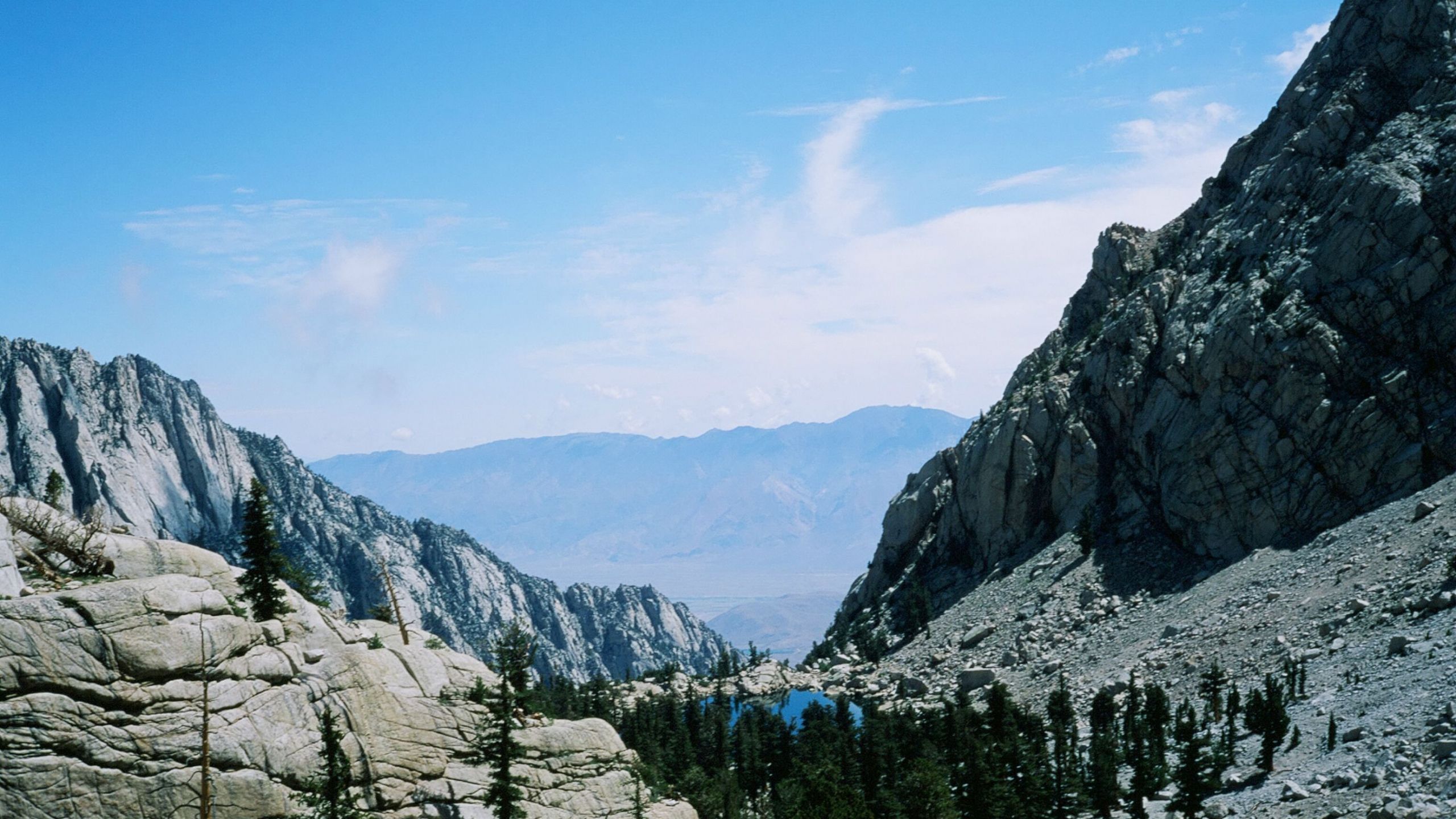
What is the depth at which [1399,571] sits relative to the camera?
99812 mm

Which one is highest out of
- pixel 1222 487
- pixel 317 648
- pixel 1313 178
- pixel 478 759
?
pixel 1313 178

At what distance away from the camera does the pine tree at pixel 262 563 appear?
50.8 meters

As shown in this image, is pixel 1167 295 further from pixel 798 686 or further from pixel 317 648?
pixel 317 648

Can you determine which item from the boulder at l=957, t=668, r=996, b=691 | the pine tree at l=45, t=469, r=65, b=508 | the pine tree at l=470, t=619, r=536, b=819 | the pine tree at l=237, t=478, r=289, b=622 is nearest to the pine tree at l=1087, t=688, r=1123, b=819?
the boulder at l=957, t=668, r=996, b=691

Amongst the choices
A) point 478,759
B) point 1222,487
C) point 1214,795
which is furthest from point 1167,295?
point 478,759

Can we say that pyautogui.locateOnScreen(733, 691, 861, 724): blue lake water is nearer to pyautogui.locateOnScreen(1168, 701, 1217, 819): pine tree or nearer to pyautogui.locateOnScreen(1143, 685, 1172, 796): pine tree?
pyautogui.locateOnScreen(1143, 685, 1172, 796): pine tree

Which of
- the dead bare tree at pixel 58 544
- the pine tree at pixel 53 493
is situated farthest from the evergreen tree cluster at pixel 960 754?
the pine tree at pixel 53 493

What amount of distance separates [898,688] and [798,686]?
39.1 metres

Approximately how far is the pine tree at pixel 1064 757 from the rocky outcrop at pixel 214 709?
38876mm

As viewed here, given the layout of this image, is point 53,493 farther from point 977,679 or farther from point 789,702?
point 789,702

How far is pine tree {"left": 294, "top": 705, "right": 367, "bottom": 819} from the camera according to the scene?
42812 mm

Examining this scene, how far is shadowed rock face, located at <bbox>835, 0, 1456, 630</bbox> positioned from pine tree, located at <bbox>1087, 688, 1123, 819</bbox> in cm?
4742

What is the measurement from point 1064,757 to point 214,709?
234 ft

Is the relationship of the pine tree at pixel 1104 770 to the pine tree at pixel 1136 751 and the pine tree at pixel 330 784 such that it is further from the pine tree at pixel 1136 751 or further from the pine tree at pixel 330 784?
the pine tree at pixel 330 784
